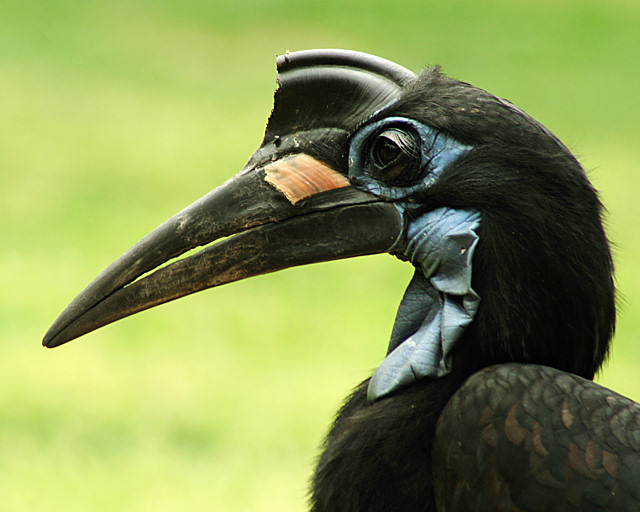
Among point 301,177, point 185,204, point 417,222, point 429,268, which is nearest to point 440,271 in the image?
point 429,268

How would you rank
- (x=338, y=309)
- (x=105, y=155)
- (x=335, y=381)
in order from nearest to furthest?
(x=335, y=381) < (x=338, y=309) < (x=105, y=155)

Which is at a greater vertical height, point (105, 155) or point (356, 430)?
point (105, 155)

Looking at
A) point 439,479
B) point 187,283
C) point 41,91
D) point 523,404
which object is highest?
point 41,91

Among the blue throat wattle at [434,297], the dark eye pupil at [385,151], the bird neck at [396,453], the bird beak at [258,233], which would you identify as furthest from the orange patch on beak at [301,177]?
the bird neck at [396,453]

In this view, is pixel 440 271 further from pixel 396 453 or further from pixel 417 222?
pixel 396 453

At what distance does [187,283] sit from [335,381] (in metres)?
4.24

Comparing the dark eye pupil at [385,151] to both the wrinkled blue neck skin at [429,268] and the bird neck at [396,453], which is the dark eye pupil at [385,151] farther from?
the bird neck at [396,453]

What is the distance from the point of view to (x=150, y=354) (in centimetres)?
707

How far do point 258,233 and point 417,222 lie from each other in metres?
0.42

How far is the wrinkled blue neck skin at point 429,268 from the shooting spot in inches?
103

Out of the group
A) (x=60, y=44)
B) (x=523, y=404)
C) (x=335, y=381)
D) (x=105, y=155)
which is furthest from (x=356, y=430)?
(x=60, y=44)

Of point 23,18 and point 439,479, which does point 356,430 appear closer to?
point 439,479

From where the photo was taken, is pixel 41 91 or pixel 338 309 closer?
pixel 338 309

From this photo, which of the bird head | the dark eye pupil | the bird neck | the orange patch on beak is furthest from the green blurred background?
the bird neck
